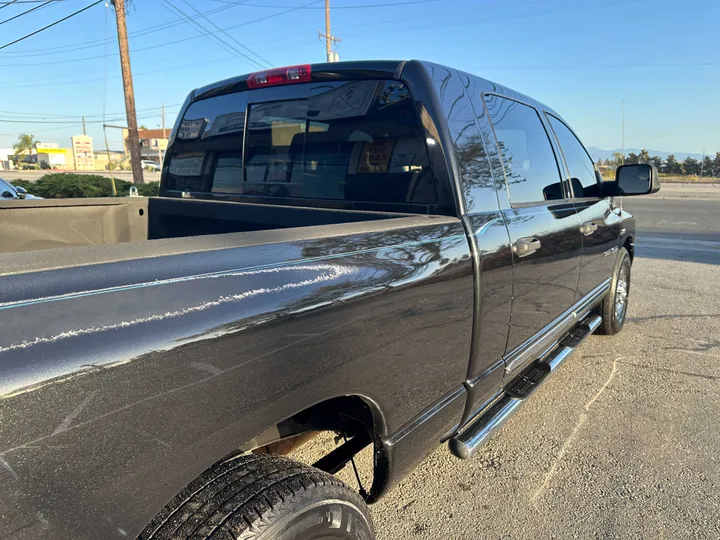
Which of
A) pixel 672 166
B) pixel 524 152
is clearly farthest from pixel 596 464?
pixel 672 166

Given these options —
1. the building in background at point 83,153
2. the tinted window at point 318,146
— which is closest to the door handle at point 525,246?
the tinted window at point 318,146

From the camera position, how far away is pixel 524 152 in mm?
3070

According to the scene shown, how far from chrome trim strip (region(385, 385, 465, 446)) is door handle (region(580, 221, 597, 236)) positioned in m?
1.72

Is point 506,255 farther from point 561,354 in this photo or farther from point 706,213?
point 706,213

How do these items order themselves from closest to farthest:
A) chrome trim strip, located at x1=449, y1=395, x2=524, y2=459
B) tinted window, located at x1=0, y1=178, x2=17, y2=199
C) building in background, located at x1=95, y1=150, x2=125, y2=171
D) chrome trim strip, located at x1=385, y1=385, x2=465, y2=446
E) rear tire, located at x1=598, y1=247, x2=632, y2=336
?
chrome trim strip, located at x1=385, y1=385, x2=465, y2=446
chrome trim strip, located at x1=449, y1=395, x2=524, y2=459
rear tire, located at x1=598, y1=247, x2=632, y2=336
tinted window, located at x1=0, y1=178, x2=17, y2=199
building in background, located at x1=95, y1=150, x2=125, y2=171

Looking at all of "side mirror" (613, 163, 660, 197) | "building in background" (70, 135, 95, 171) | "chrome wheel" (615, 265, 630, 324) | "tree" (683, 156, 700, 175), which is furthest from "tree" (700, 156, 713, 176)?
"building in background" (70, 135, 95, 171)

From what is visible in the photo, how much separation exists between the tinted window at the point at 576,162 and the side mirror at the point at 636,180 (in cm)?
18

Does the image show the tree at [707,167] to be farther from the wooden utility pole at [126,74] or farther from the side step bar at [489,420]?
the side step bar at [489,420]

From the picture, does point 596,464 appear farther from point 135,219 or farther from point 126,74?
point 126,74

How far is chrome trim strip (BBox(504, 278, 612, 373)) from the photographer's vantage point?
2623mm

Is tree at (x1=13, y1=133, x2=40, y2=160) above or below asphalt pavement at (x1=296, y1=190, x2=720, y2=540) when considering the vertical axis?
above

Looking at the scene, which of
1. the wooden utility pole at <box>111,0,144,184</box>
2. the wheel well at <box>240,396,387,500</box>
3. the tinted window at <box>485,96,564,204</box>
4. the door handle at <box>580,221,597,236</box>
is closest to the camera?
the wheel well at <box>240,396,387,500</box>

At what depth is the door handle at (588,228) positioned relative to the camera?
11.1ft

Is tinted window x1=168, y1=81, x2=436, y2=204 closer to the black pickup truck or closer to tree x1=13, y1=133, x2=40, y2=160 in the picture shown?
the black pickup truck
